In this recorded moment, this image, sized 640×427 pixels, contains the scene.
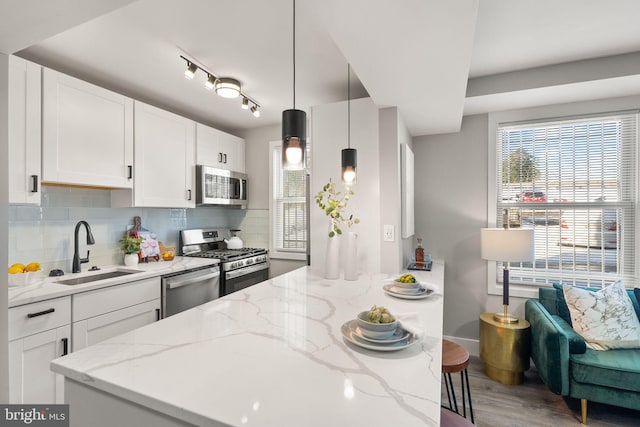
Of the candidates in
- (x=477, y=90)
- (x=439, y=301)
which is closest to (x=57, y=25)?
(x=439, y=301)

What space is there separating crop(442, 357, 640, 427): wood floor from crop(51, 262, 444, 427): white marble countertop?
4.48 ft

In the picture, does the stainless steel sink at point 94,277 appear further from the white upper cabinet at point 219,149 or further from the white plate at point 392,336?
the white plate at point 392,336

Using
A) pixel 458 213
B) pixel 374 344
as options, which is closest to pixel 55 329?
pixel 374 344

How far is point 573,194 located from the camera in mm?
2863

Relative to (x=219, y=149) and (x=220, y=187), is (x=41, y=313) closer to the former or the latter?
(x=220, y=187)

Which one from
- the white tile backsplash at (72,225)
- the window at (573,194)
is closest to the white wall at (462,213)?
the window at (573,194)

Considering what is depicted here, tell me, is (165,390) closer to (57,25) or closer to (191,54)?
(57,25)

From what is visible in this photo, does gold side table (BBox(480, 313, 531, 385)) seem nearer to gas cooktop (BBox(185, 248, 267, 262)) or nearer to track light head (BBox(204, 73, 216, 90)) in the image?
gas cooktop (BBox(185, 248, 267, 262))

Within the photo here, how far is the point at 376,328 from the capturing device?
3.58 feet

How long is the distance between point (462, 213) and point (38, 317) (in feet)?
11.2

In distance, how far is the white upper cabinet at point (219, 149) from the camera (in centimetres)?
346

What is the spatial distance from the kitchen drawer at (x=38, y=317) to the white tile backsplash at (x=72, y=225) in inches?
24.5

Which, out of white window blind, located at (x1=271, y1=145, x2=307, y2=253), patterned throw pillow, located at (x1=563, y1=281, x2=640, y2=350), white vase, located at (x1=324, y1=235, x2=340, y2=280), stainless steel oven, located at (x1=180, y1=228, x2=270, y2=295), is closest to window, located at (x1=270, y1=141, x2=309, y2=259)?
white window blind, located at (x1=271, y1=145, x2=307, y2=253)

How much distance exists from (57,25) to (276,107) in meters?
2.25
